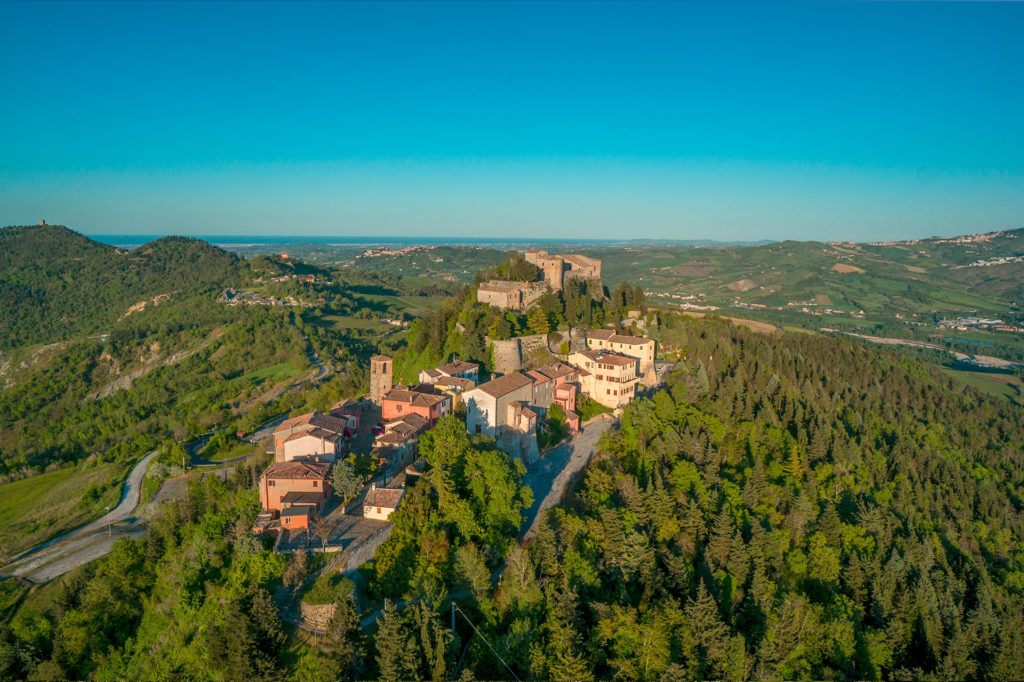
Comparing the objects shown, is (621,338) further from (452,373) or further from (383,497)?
(383,497)

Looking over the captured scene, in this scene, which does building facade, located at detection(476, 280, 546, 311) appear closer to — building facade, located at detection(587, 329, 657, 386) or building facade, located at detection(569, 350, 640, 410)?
building facade, located at detection(587, 329, 657, 386)

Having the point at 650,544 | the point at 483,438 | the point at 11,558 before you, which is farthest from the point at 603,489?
the point at 11,558

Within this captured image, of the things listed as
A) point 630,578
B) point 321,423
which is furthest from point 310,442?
point 630,578

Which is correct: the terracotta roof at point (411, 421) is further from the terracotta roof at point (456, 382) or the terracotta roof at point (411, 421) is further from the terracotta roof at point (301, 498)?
the terracotta roof at point (301, 498)

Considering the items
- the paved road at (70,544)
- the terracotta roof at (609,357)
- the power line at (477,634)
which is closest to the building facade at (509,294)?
the terracotta roof at (609,357)

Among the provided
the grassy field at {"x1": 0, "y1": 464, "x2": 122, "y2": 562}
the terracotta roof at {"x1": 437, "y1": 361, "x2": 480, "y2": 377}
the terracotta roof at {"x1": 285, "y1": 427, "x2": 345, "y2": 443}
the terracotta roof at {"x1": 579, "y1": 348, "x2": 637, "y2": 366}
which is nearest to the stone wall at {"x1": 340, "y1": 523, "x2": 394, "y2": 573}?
the terracotta roof at {"x1": 285, "y1": 427, "x2": 345, "y2": 443}

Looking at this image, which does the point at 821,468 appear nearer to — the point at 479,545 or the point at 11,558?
the point at 479,545
